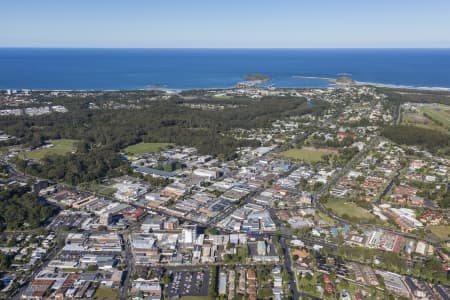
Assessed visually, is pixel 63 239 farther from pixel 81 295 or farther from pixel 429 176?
pixel 429 176

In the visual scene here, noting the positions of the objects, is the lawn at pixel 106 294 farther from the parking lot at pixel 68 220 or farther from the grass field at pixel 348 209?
the grass field at pixel 348 209

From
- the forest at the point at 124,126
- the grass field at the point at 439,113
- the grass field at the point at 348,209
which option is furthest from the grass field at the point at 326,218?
the grass field at the point at 439,113

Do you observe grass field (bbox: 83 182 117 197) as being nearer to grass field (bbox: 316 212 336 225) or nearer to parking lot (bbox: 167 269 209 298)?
parking lot (bbox: 167 269 209 298)

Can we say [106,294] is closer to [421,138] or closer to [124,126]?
[124,126]

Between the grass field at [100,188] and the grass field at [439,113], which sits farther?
the grass field at [439,113]

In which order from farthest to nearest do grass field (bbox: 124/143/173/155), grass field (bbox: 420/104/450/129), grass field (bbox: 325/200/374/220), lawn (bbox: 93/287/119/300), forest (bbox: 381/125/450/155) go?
grass field (bbox: 420/104/450/129) < forest (bbox: 381/125/450/155) < grass field (bbox: 124/143/173/155) < grass field (bbox: 325/200/374/220) < lawn (bbox: 93/287/119/300)

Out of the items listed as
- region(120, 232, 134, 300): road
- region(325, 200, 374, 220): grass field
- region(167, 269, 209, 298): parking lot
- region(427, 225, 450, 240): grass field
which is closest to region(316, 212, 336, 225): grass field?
region(325, 200, 374, 220): grass field

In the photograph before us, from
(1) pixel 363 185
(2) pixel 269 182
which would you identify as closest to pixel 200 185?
(2) pixel 269 182
